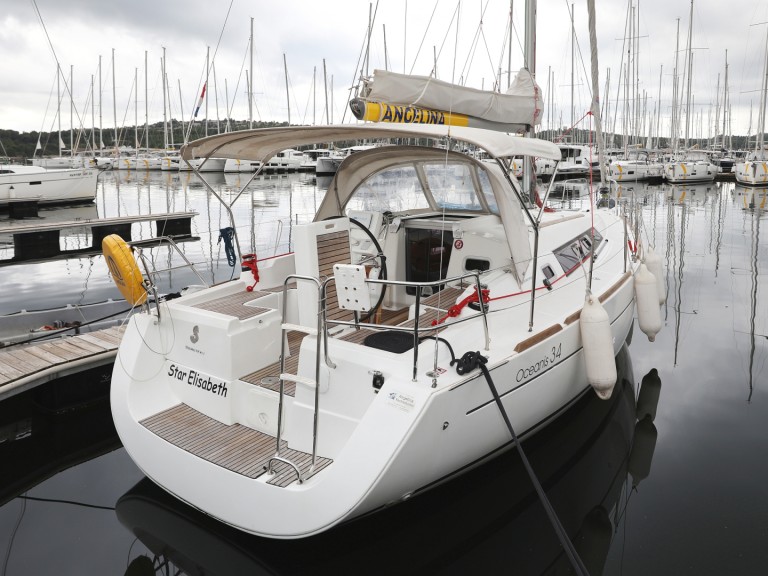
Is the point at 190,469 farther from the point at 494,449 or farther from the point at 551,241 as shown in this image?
the point at 551,241

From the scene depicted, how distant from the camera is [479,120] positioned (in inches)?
226

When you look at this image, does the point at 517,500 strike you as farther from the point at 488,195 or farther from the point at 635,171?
the point at 635,171

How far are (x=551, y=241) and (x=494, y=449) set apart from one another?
8.11ft

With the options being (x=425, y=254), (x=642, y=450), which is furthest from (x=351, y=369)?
(x=642, y=450)

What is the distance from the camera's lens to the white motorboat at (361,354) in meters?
3.31

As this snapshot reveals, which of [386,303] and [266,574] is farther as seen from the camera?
[386,303]

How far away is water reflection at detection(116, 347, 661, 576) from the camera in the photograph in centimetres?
362

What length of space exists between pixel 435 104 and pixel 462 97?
0.38 m

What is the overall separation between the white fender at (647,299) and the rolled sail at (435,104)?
2.04m

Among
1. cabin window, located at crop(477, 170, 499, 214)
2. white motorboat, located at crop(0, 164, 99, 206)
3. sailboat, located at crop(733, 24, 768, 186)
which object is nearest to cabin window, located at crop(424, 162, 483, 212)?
cabin window, located at crop(477, 170, 499, 214)

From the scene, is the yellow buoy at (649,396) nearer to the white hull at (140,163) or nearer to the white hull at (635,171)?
the white hull at (635,171)

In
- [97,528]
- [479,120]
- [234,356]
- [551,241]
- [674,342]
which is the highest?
[479,120]

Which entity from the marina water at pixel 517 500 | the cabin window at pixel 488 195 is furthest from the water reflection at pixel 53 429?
the cabin window at pixel 488 195

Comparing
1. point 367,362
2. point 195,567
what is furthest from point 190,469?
point 367,362
